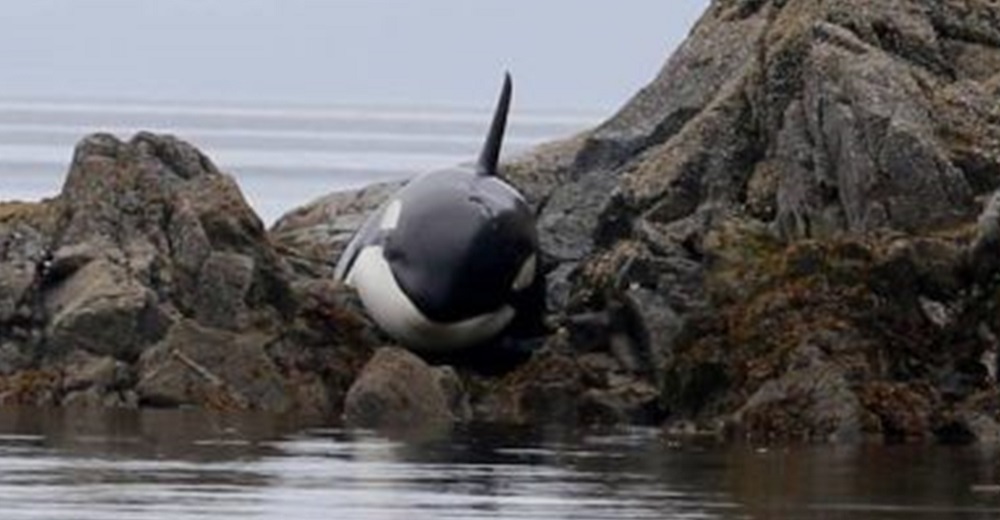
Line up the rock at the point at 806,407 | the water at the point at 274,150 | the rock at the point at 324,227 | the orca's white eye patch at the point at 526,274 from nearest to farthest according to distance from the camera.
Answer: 1. the rock at the point at 806,407
2. the orca's white eye patch at the point at 526,274
3. the rock at the point at 324,227
4. the water at the point at 274,150

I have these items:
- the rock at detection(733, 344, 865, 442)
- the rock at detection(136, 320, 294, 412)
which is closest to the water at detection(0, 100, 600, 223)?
the rock at detection(136, 320, 294, 412)

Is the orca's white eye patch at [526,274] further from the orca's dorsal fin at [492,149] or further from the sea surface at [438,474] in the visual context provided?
the sea surface at [438,474]

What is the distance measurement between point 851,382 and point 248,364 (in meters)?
5.20

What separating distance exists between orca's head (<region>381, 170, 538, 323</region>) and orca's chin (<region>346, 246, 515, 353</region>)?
0.06 metres

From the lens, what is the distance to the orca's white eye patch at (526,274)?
118ft

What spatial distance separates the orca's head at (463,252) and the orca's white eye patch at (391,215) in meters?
0.07

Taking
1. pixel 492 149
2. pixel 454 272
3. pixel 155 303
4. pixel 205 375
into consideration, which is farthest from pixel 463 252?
pixel 205 375

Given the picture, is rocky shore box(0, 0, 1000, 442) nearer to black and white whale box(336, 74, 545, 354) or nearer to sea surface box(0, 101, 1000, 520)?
black and white whale box(336, 74, 545, 354)

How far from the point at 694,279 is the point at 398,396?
3.03 m

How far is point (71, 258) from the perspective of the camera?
35.4m

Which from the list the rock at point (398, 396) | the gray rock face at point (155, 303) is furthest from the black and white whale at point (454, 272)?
the rock at point (398, 396)

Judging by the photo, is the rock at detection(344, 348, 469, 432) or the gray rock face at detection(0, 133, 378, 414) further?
the gray rock face at detection(0, 133, 378, 414)

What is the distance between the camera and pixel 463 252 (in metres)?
35.9

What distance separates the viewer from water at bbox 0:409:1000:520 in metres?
24.8
